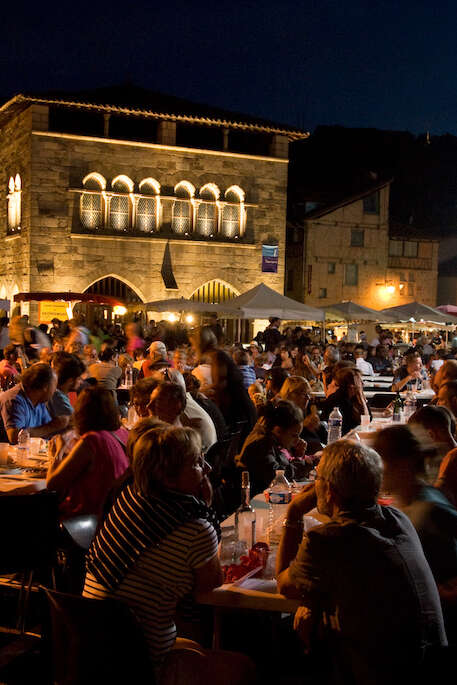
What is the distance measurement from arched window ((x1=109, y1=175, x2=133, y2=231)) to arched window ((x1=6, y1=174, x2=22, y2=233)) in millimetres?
3321

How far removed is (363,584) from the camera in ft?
8.88

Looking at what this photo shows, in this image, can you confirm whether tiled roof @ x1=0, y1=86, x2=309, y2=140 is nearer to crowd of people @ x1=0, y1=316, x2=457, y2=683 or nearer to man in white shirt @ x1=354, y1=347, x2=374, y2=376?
man in white shirt @ x1=354, y1=347, x2=374, y2=376

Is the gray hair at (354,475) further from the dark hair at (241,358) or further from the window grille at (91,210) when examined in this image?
the window grille at (91,210)

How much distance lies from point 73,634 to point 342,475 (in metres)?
1.19

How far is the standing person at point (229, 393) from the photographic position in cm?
819

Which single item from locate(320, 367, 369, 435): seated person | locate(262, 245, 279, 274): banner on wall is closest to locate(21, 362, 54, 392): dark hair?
locate(320, 367, 369, 435): seated person

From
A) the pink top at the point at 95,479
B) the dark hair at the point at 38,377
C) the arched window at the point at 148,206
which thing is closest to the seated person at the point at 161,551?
the pink top at the point at 95,479

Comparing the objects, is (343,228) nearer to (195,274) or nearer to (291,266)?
(291,266)

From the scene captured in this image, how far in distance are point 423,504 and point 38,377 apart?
4296 mm

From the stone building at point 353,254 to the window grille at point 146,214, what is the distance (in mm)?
9321

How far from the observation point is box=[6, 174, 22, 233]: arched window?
27031mm

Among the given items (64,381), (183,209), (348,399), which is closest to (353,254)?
(183,209)

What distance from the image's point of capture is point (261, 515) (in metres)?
4.61

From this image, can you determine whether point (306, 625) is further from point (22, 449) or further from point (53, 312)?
point (53, 312)
